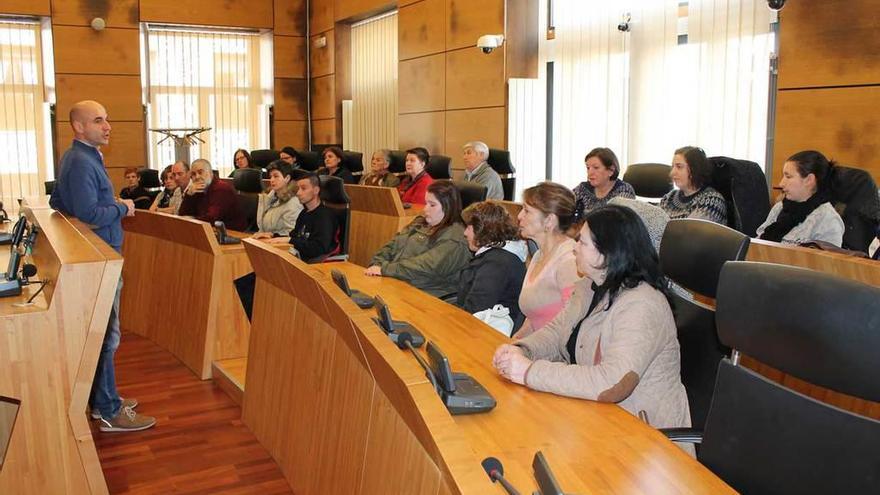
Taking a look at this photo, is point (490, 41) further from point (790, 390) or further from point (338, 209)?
point (790, 390)

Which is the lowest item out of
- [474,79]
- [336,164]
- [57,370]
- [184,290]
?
[184,290]

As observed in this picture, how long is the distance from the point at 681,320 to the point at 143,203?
778cm

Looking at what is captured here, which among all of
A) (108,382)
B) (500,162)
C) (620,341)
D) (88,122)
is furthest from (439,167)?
(620,341)

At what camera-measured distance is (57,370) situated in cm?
265

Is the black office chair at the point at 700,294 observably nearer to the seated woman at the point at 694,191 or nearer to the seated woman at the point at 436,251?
the seated woman at the point at 436,251

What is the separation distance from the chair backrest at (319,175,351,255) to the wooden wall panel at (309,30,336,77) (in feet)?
20.0

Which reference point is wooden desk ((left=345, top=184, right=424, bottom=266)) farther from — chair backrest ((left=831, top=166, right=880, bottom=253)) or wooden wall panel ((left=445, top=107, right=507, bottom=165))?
chair backrest ((left=831, top=166, right=880, bottom=253))

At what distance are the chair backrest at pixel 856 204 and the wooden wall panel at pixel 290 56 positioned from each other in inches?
370

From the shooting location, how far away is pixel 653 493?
1.46 meters

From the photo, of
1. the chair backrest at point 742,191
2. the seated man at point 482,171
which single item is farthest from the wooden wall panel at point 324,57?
the chair backrest at point 742,191

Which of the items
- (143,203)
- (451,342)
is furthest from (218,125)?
(451,342)

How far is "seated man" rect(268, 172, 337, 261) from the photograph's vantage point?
17.1 ft

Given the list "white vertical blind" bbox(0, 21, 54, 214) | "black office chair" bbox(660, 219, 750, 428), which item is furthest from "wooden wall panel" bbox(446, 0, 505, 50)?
"white vertical blind" bbox(0, 21, 54, 214)

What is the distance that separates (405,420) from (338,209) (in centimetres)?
413
